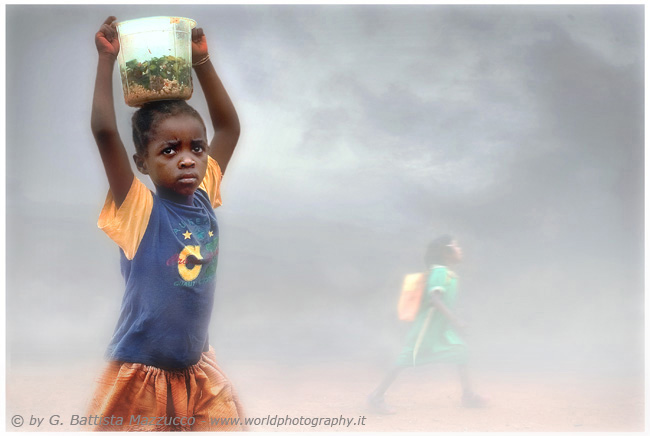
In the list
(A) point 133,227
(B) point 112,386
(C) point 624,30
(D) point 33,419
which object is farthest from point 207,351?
(C) point 624,30

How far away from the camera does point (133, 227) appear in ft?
10.7

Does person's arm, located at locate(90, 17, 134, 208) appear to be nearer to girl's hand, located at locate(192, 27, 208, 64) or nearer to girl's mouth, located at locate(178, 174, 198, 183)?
girl's mouth, located at locate(178, 174, 198, 183)

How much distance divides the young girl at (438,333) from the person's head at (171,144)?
202 centimetres

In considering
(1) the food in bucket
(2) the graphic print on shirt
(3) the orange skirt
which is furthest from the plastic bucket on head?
(3) the orange skirt

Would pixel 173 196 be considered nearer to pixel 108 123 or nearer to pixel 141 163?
pixel 141 163

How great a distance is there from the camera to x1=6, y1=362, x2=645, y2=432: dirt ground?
441 centimetres

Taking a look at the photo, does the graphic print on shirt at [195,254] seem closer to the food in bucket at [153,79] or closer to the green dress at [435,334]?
the food in bucket at [153,79]

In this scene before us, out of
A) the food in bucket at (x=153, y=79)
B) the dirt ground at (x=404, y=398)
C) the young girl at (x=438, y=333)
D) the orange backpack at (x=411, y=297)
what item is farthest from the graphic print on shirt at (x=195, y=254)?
the orange backpack at (x=411, y=297)

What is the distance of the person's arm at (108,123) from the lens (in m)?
3.13

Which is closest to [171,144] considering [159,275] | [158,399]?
[159,275]

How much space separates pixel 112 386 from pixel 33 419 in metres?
1.10

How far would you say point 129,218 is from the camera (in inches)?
128

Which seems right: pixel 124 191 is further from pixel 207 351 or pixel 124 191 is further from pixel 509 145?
pixel 509 145

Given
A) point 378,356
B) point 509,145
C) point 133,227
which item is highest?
point 509,145
